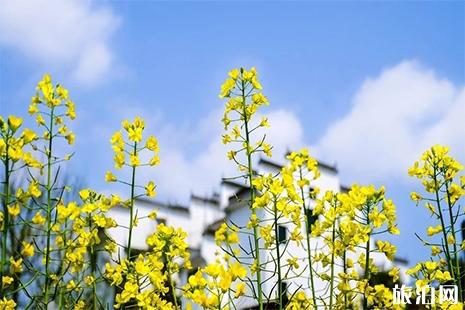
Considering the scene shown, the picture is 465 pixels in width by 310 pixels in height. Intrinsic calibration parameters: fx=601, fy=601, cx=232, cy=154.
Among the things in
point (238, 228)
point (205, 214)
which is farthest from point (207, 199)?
point (238, 228)

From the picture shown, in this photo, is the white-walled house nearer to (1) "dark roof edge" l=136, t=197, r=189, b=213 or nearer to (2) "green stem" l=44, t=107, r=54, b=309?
(1) "dark roof edge" l=136, t=197, r=189, b=213

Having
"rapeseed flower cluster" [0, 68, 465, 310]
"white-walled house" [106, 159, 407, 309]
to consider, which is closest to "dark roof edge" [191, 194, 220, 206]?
"white-walled house" [106, 159, 407, 309]

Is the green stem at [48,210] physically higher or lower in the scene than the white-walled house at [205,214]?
lower

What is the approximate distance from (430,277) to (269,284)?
1772 cm

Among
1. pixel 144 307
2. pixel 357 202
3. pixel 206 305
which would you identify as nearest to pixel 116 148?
pixel 144 307

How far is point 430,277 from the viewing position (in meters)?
3.24

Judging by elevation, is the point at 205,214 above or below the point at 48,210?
above

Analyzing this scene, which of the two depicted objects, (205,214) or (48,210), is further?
(205,214)

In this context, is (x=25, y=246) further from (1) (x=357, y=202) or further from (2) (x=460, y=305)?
(2) (x=460, y=305)

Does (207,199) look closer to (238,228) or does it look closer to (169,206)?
(169,206)

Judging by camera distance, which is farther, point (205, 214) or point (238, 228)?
point (205, 214)

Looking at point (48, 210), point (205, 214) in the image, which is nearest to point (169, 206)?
point (205, 214)

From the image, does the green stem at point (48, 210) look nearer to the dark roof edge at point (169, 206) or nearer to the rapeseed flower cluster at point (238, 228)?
the rapeseed flower cluster at point (238, 228)

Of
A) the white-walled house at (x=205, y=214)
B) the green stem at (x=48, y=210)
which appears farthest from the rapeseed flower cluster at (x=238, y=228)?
the white-walled house at (x=205, y=214)
